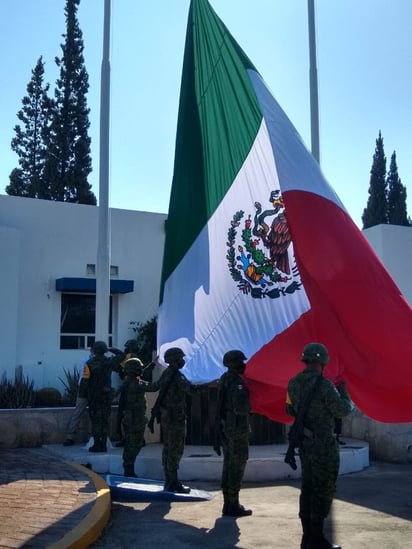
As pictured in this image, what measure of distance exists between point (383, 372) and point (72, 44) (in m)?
29.5

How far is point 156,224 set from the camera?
53.4ft

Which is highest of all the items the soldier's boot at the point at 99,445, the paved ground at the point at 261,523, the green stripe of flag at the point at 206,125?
the green stripe of flag at the point at 206,125

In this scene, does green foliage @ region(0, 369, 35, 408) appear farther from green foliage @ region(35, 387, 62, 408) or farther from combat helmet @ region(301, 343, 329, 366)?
combat helmet @ region(301, 343, 329, 366)

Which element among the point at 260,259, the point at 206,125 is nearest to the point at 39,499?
the point at 260,259

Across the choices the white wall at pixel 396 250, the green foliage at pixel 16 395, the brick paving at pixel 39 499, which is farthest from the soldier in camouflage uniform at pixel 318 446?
the white wall at pixel 396 250

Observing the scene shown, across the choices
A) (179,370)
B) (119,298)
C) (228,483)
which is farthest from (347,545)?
(119,298)

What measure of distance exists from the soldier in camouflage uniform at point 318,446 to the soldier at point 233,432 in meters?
1.22

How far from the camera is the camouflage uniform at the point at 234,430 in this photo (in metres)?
6.68

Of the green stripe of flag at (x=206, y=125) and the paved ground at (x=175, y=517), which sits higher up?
the green stripe of flag at (x=206, y=125)

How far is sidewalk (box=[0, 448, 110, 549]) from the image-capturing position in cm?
545

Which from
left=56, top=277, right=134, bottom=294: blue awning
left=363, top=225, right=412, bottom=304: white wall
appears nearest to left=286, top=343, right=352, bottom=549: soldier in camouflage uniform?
left=56, top=277, right=134, bottom=294: blue awning

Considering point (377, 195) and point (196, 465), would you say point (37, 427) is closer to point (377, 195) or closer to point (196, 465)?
point (196, 465)

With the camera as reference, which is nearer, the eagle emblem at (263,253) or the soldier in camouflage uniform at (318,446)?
the soldier in camouflage uniform at (318,446)

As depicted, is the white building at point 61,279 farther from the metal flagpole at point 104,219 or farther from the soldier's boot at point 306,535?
the soldier's boot at point 306,535
